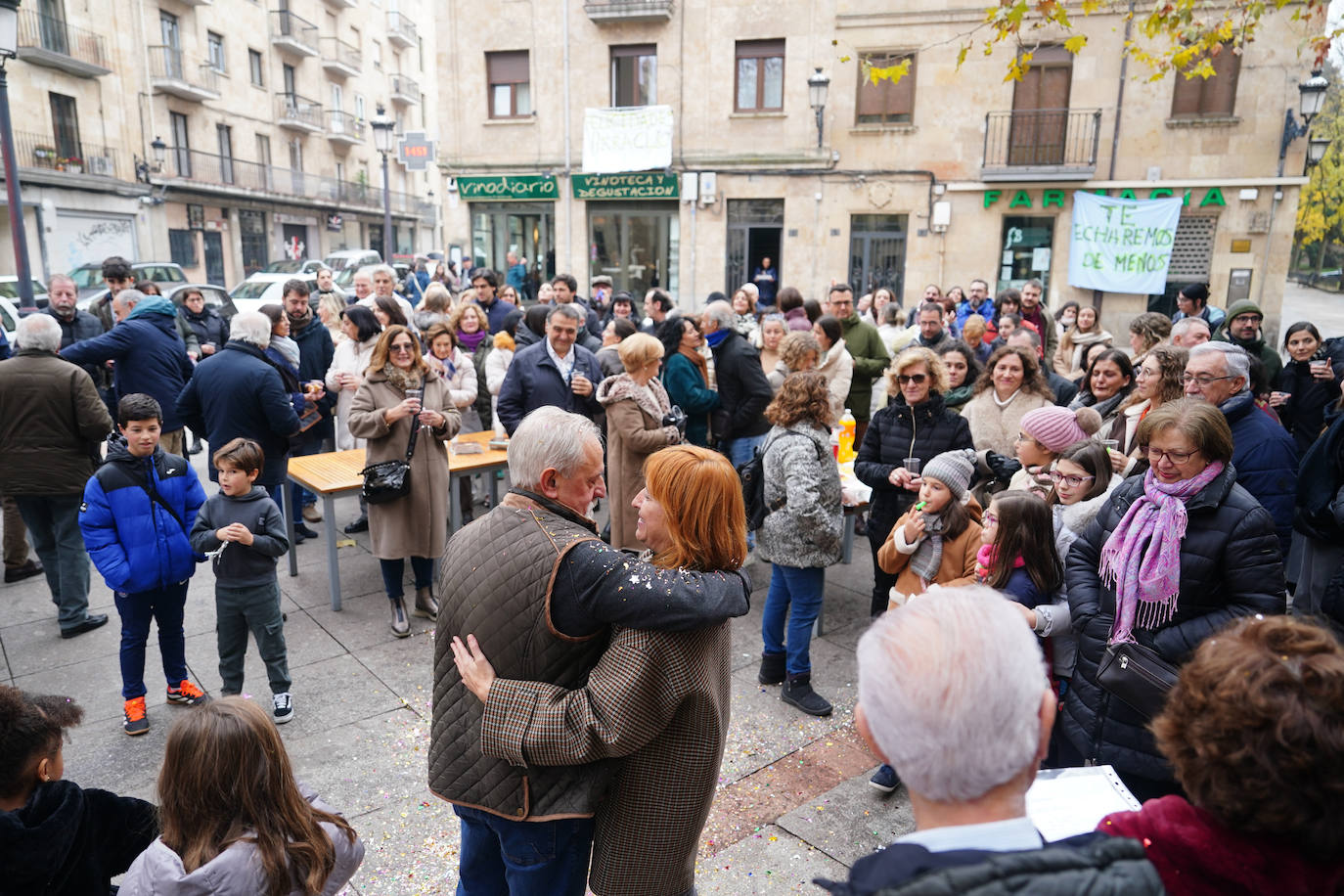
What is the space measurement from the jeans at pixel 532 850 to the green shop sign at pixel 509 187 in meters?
18.8

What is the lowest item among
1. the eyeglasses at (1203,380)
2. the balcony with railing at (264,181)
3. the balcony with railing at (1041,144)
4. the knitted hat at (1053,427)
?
the knitted hat at (1053,427)

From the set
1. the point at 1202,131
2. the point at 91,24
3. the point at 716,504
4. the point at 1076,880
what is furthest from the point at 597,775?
the point at 91,24

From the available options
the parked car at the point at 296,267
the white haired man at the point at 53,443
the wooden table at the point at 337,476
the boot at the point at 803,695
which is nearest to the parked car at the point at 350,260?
the parked car at the point at 296,267

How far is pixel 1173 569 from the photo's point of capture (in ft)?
Answer: 8.82

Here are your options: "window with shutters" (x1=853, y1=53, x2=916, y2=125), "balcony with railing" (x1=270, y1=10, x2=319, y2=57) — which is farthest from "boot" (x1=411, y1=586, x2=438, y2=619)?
"balcony with railing" (x1=270, y1=10, x2=319, y2=57)

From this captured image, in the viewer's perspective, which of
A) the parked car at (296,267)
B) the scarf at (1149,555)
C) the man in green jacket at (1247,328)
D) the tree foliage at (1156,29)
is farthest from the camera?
the parked car at (296,267)

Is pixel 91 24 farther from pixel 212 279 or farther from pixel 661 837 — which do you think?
pixel 661 837

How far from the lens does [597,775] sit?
6.99 ft

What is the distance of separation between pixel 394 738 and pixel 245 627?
94 cm

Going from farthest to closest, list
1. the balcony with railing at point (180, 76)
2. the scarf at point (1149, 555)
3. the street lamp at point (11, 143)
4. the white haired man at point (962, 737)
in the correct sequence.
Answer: the balcony with railing at point (180, 76)
the street lamp at point (11, 143)
the scarf at point (1149, 555)
the white haired man at point (962, 737)

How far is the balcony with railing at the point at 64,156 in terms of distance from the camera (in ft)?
77.5

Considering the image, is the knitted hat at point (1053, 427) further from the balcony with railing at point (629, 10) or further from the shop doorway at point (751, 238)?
the balcony with railing at point (629, 10)

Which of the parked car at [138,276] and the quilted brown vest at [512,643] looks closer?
the quilted brown vest at [512,643]

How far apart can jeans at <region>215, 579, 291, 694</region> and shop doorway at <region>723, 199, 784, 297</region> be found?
52.0 ft
